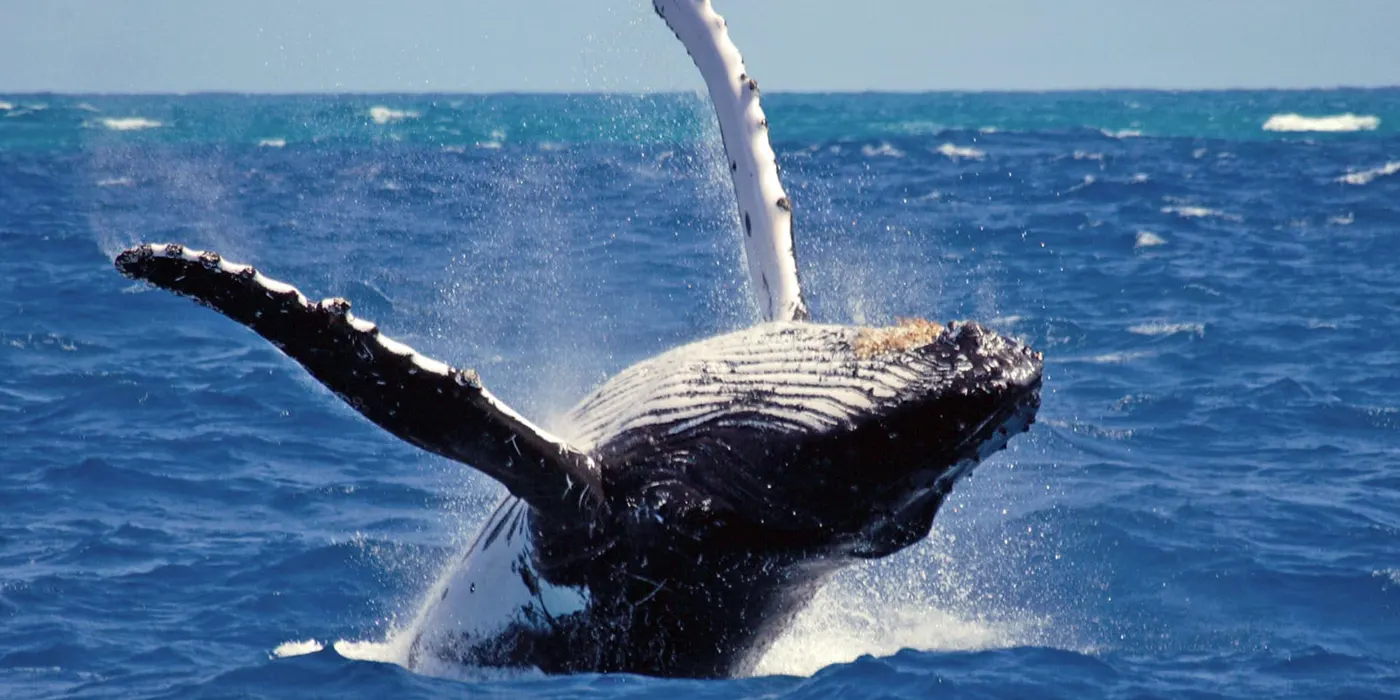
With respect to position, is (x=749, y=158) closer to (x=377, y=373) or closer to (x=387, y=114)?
(x=377, y=373)

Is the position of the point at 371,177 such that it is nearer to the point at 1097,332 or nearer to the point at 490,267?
the point at 490,267

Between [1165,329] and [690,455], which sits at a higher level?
[1165,329]

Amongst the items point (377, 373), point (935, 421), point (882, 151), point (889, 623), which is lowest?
point (889, 623)

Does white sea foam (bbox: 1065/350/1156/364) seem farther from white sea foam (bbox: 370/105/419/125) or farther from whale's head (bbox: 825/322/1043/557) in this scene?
white sea foam (bbox: 370/105/419/125)

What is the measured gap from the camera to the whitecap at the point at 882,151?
52797 millimetres

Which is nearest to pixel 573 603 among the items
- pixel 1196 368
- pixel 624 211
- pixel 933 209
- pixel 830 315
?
pixel 830 315

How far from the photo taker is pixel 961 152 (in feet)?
177

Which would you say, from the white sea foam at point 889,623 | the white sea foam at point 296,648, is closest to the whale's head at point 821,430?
the white sea foam at point 889,623

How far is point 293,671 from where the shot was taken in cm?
776

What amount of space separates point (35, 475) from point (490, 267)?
11427 mm

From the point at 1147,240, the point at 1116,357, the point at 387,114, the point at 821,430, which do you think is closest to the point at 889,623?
the point at 821,430

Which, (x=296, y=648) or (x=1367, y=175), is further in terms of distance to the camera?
(x=1367, y=175)


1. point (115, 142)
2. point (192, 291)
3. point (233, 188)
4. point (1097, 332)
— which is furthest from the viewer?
point (115, 142)

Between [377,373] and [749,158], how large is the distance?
3252 mm
